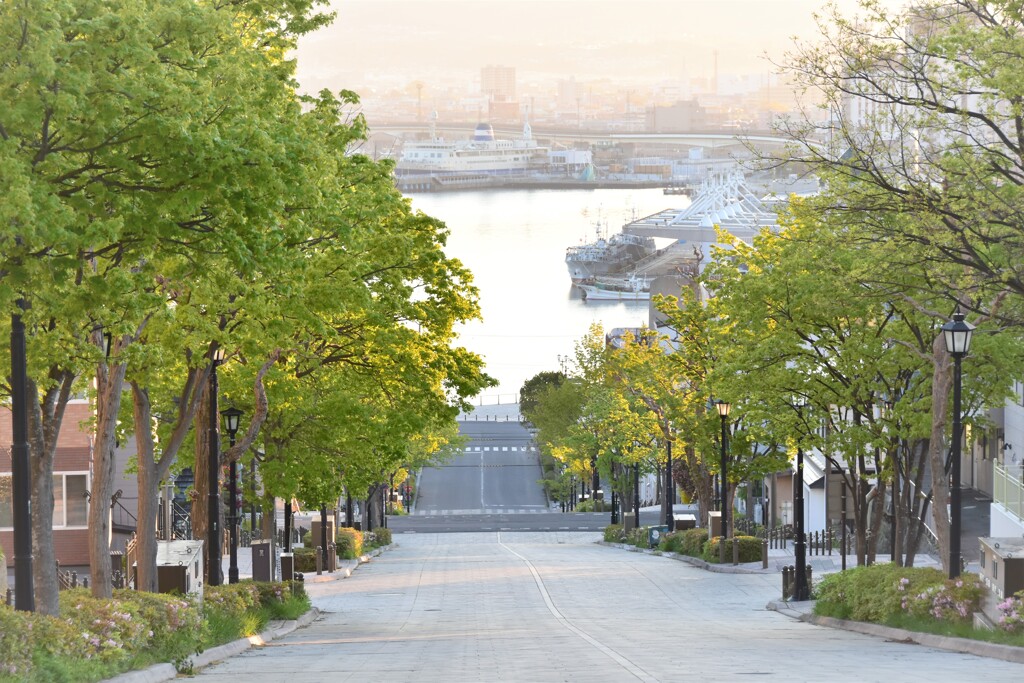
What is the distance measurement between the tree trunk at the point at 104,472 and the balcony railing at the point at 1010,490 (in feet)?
81.0

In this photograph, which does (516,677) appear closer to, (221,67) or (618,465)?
(221,67)

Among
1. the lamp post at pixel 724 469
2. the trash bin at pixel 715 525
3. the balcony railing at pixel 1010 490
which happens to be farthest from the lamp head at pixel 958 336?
the trash bin at pixel 715 525

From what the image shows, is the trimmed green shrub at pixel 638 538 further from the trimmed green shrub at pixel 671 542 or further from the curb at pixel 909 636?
the curb at pixel 909 636

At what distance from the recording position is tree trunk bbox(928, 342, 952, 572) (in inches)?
1064

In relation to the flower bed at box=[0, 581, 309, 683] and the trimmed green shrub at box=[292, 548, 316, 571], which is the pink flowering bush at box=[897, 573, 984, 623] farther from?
the trimmed green shrub at box=[292, 548, 316, 571]

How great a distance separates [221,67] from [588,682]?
7190 mm

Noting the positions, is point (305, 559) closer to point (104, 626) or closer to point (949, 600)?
point (949, 600)

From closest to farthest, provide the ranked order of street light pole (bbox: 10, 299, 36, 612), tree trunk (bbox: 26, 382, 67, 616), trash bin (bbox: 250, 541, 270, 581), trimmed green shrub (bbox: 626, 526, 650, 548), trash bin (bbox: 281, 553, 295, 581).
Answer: street light pole (bbox: 10, 299, 36, 612)
tree trunk (bbox: 26, 382, 67, 616)
trash bin (bbox: 250, 541, 270, 581)
trash bin (bbox: 281, 553, 295, 581)
trimmed green shrub (bbox: 626, 526, 650, 548)

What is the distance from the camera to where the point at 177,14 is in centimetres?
1512

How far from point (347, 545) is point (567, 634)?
31782 mm

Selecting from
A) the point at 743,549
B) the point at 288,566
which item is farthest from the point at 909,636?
the point at 743,549

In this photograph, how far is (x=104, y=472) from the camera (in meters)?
22.8

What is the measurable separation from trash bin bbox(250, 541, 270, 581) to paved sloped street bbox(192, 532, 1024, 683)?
1.59 m

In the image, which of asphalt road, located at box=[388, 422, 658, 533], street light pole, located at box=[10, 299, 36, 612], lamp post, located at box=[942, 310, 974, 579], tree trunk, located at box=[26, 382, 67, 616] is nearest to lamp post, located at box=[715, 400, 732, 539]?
lamp post, located at box=[942, 310, 974, 579]
